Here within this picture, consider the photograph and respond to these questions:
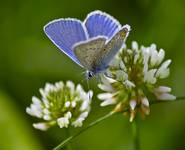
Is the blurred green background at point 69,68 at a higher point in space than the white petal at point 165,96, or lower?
higher

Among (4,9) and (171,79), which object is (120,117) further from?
(4,9)

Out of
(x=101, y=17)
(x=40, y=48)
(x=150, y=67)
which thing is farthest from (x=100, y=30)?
(x=40, y=48)

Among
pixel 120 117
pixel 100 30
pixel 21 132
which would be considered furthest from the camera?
pixel 120 117

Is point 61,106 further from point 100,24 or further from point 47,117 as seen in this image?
point 100,24

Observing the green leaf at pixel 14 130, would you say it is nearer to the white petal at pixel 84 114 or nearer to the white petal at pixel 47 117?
the white petal at pixel 47 117

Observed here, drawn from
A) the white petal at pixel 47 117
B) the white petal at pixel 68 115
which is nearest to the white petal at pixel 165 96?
the white petal at pixel 68 115

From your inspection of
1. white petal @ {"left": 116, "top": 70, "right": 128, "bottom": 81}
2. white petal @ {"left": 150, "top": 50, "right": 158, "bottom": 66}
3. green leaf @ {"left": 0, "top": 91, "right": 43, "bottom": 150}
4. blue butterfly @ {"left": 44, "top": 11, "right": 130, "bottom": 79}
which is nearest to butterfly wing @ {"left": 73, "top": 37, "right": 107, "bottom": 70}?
blue butterfly @ {"left": 44, "top": 11, "right": 130, "bottom": 79}
